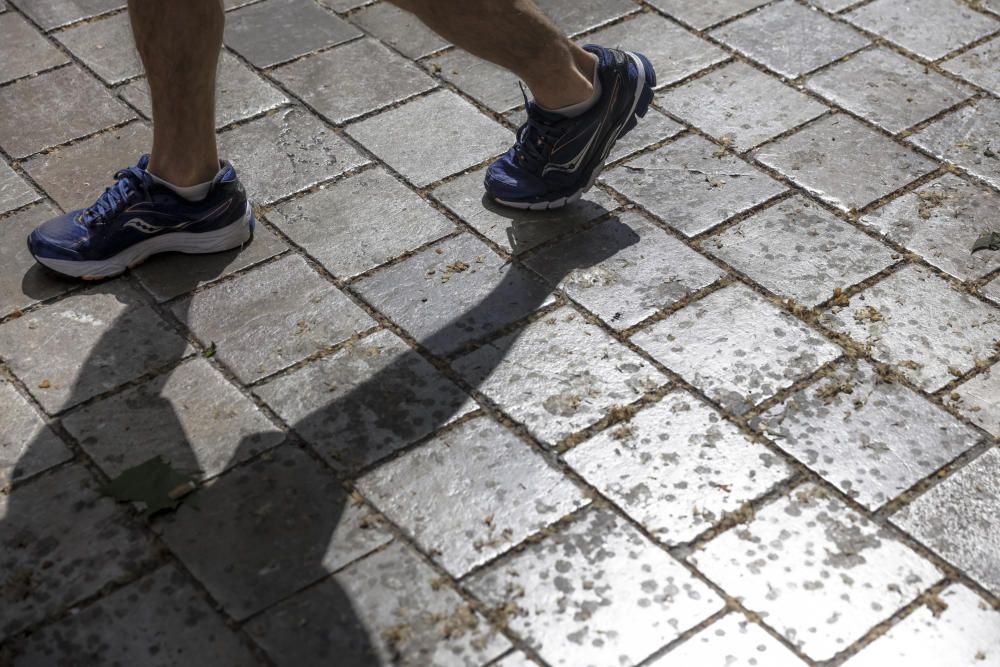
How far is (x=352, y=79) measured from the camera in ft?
13.2

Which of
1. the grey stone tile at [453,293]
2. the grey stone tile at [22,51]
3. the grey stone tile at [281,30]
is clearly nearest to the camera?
the grey stone tile at [453,293]

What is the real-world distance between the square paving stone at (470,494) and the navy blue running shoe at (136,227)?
0.95 m

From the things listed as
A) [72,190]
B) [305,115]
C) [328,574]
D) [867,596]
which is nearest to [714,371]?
[867,596]

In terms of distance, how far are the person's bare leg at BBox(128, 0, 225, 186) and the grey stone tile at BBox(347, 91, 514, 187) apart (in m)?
0.59

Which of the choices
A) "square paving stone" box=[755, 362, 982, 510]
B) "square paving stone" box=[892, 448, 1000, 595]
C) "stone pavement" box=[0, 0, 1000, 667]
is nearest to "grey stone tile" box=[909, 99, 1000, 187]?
"stone pavement" box=[0, 0, 1000, 667]

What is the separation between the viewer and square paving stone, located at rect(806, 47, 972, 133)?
3.86 m

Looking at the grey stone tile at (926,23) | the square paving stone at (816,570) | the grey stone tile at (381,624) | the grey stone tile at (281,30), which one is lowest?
the grey stone tile at (281,30)

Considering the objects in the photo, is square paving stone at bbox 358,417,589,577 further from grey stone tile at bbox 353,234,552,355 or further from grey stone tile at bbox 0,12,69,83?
grey stone tile at bbox 0,12,69,83

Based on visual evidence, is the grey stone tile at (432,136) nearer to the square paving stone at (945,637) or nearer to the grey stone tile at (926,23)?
the grey stone tile at (926,23)

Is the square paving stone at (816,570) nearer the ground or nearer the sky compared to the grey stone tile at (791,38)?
nearer the ground

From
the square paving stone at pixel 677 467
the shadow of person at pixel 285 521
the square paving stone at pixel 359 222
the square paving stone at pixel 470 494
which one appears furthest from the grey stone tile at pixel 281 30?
the square paving stone at pixel 677 467

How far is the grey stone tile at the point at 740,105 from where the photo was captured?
3781 millimetres

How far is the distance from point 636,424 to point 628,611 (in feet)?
1.72

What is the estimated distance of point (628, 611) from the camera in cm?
240
